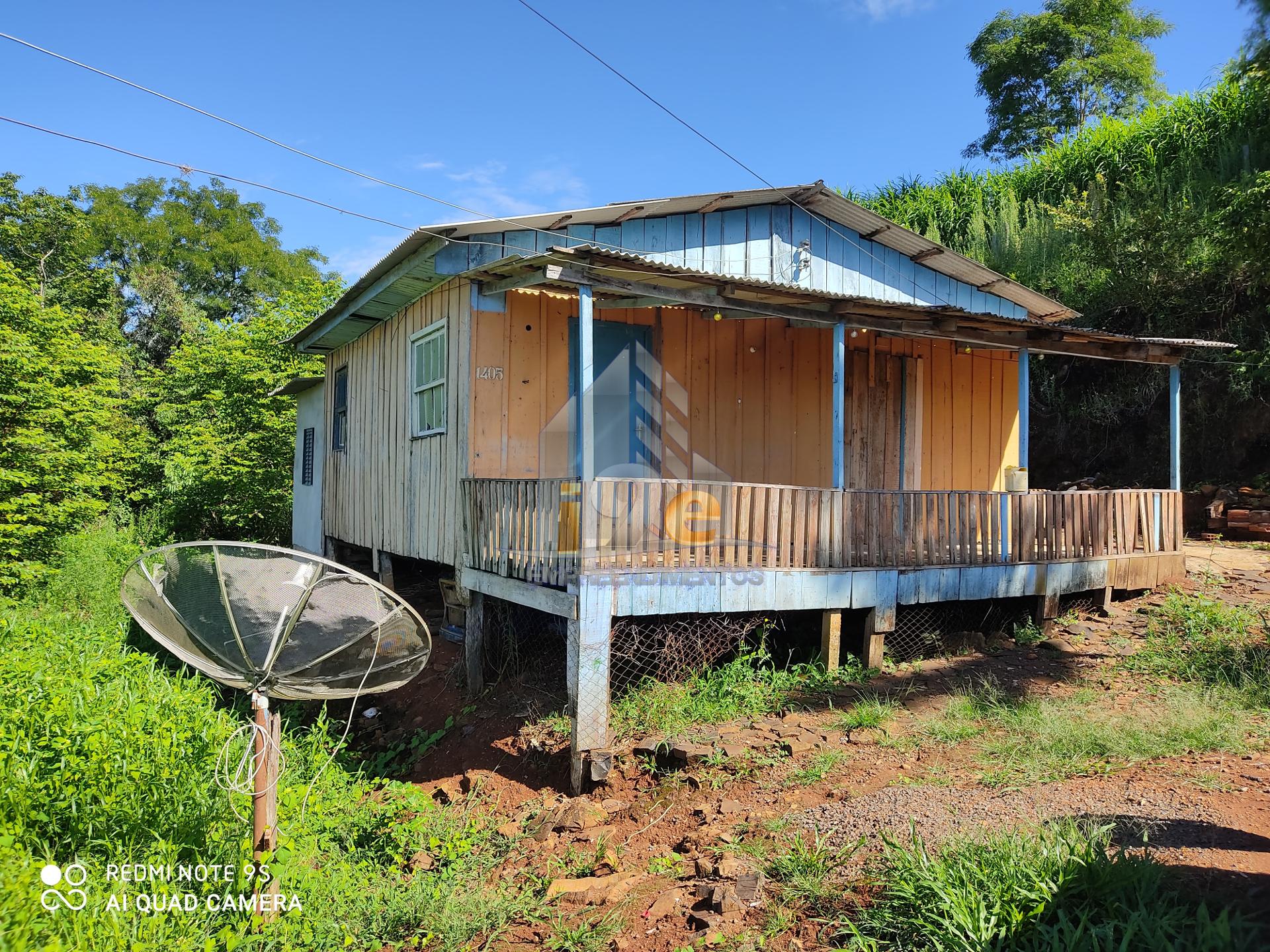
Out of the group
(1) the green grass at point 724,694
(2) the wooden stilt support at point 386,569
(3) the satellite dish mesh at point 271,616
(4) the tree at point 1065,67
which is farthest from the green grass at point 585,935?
(4) the tree at point 1065,67

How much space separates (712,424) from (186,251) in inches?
1307

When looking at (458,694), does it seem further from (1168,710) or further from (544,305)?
(1168,710)

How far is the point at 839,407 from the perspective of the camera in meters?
8.33

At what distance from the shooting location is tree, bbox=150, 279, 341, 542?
1997 cm

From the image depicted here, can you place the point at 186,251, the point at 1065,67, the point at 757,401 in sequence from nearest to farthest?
the point at 757,401
the point at 1065,67
the point at 186,251

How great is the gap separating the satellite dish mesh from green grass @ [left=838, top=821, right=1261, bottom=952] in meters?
3.23

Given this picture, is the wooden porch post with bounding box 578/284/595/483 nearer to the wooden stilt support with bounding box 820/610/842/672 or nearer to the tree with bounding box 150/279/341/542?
the wooden stilt support with bounding box 820/610/842/672

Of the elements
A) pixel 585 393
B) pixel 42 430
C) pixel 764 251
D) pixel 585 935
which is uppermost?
pixel 764 251

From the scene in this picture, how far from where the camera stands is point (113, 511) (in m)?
21.9

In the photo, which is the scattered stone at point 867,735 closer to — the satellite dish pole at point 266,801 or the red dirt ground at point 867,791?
the red dirt ground at point 867,791

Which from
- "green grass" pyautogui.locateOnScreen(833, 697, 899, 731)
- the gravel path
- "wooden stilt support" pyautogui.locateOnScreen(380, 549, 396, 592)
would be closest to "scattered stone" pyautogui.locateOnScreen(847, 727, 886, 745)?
"green grass" pyautogui.locateOnScreen(833, 697, 899, 731)

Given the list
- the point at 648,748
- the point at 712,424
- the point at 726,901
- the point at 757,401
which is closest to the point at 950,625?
the point at 757,401

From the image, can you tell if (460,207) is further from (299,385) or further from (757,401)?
(299,385)

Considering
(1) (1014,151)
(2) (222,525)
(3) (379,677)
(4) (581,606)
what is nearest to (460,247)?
(4) (581,606)
